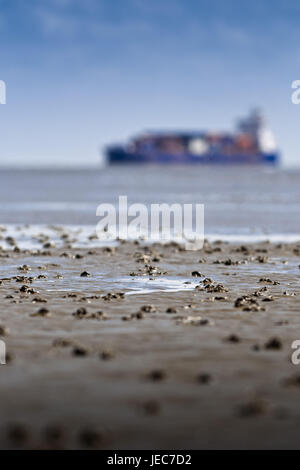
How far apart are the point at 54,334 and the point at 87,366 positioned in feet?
5.89

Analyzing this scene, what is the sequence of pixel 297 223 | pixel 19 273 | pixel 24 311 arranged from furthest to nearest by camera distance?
1. pixel 297 223
2. pixel 19 273
3. pixel 24 311

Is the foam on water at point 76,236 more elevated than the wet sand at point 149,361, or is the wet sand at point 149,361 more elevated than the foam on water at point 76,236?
the foam on water at point 76,236

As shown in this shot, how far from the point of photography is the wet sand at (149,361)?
7496 millimetres

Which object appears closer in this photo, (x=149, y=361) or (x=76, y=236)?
(x=149, y=361)

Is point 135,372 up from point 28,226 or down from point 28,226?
down

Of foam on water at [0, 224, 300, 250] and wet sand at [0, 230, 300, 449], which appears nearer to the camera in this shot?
wet sand at [0, 230, 300, 449]

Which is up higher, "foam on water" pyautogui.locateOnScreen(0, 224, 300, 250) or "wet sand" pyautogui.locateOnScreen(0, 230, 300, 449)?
"foam on water" pyautogui.locateOnScreen(0, 224, 300, 250)

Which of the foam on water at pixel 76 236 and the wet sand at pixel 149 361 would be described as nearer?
the wet sand at pixel 149 361

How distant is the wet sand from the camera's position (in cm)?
750

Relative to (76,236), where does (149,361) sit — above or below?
below

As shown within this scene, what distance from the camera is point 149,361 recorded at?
983 cm
